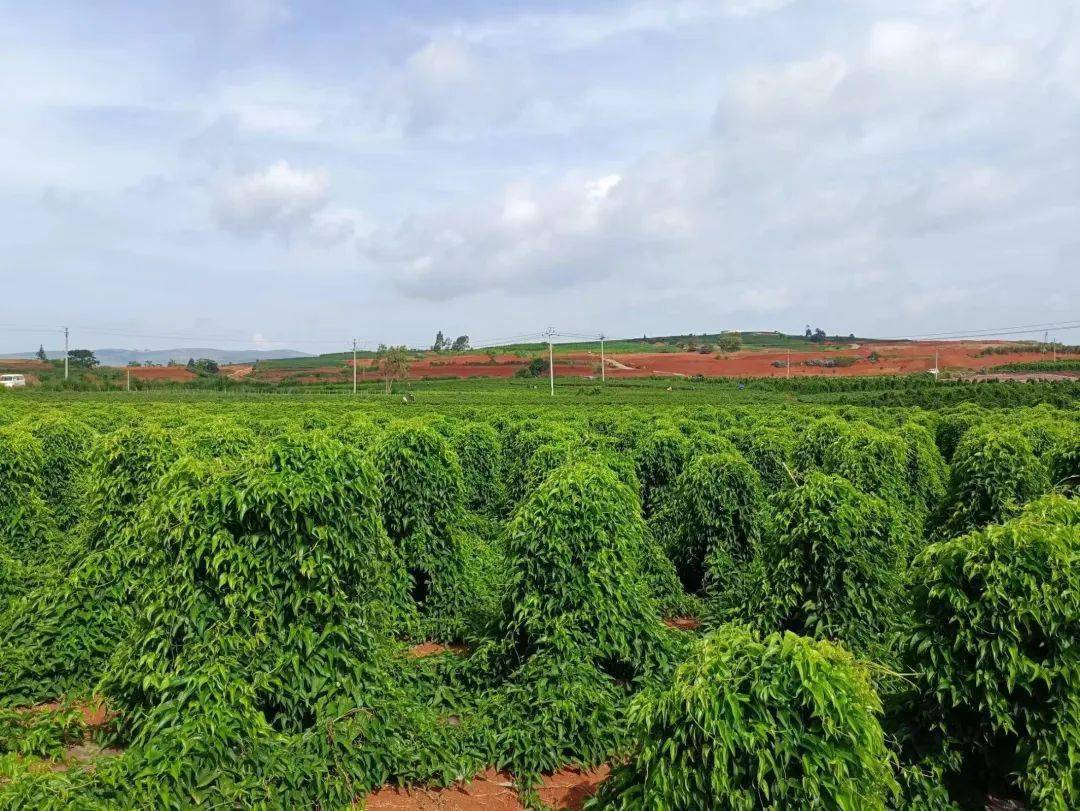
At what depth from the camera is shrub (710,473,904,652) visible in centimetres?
827

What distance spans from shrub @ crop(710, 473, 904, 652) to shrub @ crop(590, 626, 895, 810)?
3.85 metres

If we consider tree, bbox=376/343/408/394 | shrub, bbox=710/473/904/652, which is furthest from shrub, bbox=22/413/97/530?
tree, bbox=376/343/408/394

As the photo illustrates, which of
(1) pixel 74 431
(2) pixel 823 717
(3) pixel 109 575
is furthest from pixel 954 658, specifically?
(1) pixel 74 431

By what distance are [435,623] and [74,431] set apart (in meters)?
10.8

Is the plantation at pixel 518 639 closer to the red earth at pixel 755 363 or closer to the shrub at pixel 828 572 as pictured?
the shrub at pixel 828 572

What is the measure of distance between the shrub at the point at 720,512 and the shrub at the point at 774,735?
7659 mm

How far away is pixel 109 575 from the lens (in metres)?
8.73

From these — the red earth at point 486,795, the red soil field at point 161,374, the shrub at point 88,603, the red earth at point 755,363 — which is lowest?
the red earth at point 486,795

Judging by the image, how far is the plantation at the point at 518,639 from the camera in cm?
468

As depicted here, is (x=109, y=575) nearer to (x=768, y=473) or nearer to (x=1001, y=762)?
(x=1001, y=762)

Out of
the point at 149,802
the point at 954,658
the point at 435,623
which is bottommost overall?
the point at 435,623

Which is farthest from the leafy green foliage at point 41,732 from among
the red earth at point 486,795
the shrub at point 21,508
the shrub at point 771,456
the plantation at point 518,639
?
the shrub at point 771,456

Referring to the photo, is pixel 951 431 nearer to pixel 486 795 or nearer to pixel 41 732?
pixel 486 795

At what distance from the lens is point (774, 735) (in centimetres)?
436
